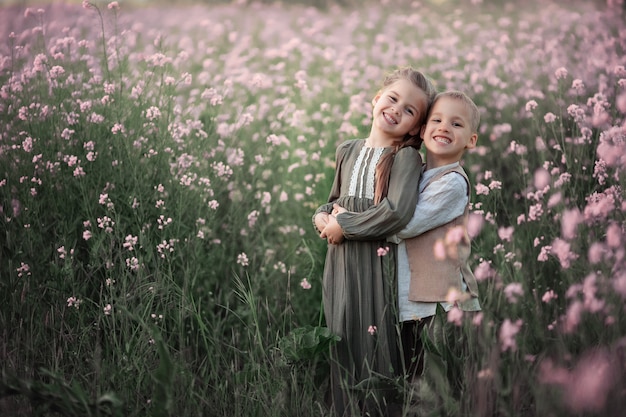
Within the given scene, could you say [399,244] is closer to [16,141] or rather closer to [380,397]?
[380,397]

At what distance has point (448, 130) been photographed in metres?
2.69

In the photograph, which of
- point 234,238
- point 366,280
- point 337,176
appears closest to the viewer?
point 366,280

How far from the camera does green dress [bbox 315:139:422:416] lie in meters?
2.64

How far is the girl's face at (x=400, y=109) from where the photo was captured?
277cm

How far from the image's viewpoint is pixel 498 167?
459cm

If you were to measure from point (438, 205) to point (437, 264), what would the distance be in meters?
0.25

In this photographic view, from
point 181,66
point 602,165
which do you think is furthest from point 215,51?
point 602,165

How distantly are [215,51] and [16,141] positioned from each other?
390 cm

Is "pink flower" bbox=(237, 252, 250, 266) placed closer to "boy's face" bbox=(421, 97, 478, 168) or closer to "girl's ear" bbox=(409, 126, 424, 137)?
"girl's ear" bbox=(409, 126, 424, 137)

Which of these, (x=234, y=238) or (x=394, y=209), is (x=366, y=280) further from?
(x=234, y=238)

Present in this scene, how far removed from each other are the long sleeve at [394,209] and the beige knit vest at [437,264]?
12cm

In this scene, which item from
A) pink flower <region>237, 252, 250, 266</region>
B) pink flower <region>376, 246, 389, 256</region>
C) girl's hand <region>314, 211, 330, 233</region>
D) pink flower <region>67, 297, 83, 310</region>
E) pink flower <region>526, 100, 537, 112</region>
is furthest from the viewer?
pink flower <region>526, 100, 537, 112</region>

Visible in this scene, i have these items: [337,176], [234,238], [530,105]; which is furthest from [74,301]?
[530,105]

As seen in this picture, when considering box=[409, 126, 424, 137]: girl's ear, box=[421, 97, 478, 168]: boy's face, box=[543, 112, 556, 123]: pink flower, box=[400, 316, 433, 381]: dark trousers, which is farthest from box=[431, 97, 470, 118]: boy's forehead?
box=[543, 112, 556, 123]: pink flower
